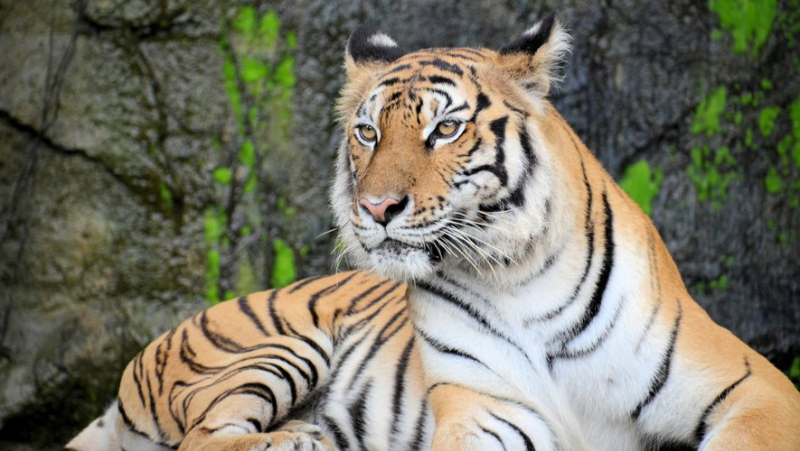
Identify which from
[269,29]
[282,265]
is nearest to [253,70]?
[269,29]

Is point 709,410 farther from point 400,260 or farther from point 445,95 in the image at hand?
point 445,95

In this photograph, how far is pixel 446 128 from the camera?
2.85 metres

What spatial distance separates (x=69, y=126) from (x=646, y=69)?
3058 mm

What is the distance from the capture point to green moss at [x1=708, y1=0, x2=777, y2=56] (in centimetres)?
483

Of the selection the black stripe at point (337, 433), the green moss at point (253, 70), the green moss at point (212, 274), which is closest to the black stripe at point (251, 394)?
the black stripe at point (337, 433)

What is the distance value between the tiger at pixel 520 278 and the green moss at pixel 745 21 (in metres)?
2.05

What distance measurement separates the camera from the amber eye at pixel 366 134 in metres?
2.96

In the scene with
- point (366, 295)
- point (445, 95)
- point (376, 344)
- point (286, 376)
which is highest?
point (445, 95)

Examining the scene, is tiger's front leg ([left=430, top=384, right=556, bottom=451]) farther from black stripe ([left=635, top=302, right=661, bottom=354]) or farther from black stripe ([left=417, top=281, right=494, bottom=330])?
black stripe ([left=635, top=302, right=661, bottom=354])

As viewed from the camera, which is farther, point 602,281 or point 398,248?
point 602,281

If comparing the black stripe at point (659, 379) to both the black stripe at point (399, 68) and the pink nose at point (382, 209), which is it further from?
the black stripe at point (399, 68)

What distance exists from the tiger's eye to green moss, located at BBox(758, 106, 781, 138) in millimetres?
2606

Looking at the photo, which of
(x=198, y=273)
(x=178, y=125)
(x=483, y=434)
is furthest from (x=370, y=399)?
(x=178, y=125)

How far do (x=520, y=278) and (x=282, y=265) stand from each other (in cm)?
233
